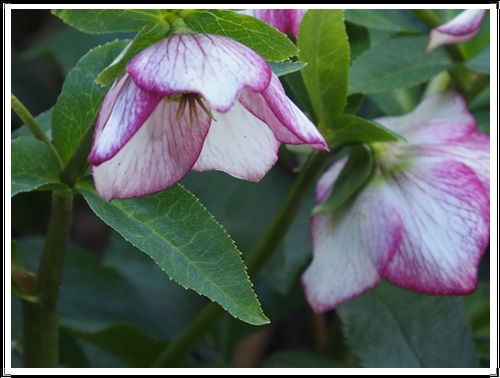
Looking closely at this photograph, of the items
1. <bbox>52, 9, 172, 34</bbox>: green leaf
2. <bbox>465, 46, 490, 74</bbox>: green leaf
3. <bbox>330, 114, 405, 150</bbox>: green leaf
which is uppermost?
<bbox>52, 9, 172, 34</bbox>: green leaf

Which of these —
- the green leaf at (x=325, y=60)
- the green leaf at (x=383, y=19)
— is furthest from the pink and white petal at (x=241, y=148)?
the green leaf at (x=383, y=19)

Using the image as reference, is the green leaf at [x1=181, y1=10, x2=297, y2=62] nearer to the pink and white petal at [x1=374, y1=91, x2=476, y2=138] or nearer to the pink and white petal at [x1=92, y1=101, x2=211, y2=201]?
the pink and white petal at [x1=92, y1=101, x2=211, y2=201]

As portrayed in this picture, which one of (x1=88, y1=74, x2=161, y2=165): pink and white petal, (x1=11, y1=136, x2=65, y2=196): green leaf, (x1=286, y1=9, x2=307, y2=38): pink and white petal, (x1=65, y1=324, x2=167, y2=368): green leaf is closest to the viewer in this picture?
(x1=88, y1=74, x2=161, y2=165): pink and white petal

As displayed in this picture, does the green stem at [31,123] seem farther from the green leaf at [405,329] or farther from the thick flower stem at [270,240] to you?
the green leaf at [405,329]

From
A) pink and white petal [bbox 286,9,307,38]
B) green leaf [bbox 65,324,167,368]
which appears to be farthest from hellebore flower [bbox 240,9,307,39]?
green leaf [bbox 65,324,167,368]

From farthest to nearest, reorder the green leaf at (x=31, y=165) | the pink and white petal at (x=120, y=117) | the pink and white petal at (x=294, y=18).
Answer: the pink and white petal at (x=294, y=18) < the green leaf at (x=31, y=165) < the pink and white petal at (x=120, y=117)

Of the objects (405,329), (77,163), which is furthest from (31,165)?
(405,329)

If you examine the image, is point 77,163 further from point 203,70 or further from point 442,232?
point 442,232
